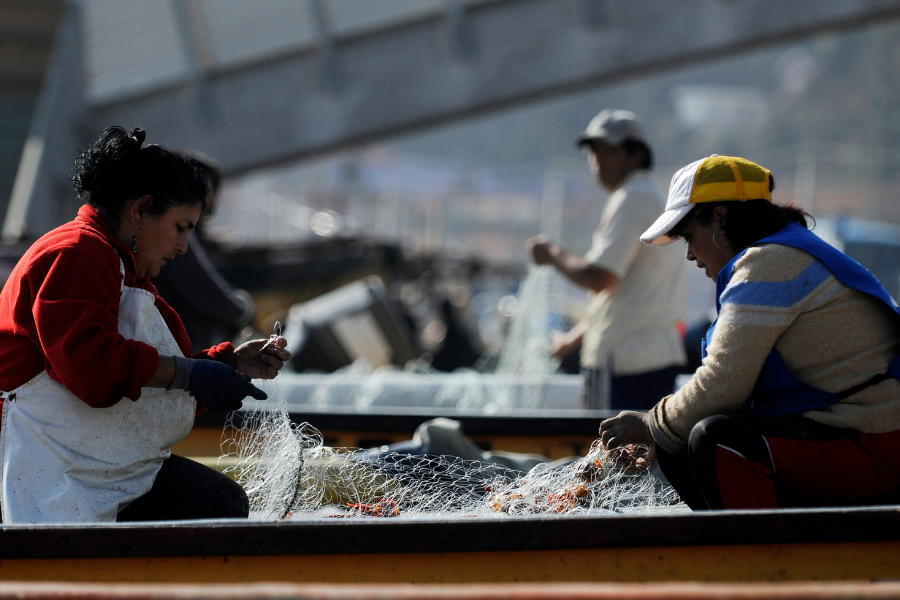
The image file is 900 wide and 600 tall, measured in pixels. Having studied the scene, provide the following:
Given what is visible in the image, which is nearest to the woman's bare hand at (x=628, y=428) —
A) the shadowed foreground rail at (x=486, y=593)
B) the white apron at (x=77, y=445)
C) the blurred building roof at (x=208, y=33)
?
the shadowed foreground rail at (x=486, y=593)

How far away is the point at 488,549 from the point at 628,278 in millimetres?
2141

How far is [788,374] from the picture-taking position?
7.78ft

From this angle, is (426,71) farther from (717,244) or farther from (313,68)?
(717,244)

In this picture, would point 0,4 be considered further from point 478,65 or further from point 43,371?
point 43,371

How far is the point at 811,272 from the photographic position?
2.28m

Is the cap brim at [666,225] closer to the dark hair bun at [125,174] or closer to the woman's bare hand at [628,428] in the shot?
the woman's bare hand at [628,428]

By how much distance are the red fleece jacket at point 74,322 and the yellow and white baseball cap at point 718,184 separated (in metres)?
1.50

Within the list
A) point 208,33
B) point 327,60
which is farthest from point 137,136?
point 208,33

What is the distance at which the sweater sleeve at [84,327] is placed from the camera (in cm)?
211

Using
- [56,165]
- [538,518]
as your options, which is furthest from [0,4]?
[538,518]

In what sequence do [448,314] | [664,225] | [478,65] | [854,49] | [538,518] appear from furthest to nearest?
[854,49]
[478,65]
[448,314]
[664,225]
[538,518]

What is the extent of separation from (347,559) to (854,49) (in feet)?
260

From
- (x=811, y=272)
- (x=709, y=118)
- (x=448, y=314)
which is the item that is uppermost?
(x=709, y=118)

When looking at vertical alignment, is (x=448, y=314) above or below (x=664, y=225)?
below
